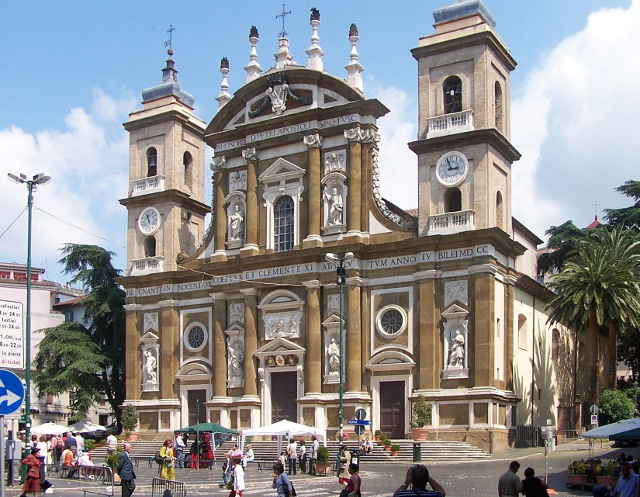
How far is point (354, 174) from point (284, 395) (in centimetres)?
1169

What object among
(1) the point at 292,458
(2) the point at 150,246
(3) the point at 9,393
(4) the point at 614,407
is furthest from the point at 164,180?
(3) the point at 9,393

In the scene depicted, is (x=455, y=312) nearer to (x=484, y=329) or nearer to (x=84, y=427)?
(x=484, y=329)

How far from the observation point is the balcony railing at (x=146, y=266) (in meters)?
56.6

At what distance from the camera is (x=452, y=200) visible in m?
47.8

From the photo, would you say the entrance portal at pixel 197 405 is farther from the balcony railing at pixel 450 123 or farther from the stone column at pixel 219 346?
the balcony railing at pixel 450 123

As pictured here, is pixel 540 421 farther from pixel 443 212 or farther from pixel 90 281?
pixel 90 281

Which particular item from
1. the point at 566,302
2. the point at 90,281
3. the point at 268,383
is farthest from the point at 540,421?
the point at 90,281

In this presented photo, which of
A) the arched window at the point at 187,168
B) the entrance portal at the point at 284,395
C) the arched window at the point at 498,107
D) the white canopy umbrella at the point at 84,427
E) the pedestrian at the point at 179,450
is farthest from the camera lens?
the arched window at the point at 187,168

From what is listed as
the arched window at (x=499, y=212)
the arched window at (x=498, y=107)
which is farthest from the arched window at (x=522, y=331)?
the arched window at (x=498, y=107)

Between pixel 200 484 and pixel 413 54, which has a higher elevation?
pixel 413 54

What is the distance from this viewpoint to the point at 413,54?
48750 millimetres

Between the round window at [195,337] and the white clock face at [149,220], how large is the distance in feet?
21.8

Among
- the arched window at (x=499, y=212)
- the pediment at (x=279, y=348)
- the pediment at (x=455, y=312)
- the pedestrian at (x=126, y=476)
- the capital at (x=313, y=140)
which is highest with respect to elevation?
the capital at (x=313, y=140)

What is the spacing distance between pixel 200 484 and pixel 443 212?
19.0m
